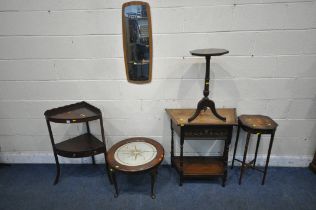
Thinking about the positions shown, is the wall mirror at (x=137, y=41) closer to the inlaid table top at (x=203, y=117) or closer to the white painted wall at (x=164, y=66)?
the white painted wall at (x=164, y=66)

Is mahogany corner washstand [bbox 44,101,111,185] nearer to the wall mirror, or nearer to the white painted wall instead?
the white painted wall

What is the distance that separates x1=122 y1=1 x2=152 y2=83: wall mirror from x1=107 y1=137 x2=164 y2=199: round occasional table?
630mm

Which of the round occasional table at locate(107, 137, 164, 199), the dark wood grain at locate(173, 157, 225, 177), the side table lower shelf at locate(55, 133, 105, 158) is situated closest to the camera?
the round occasional table at locate(107, 137, 164, 199)

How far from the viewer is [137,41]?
2.05m

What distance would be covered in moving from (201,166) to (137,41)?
1401 millimetres

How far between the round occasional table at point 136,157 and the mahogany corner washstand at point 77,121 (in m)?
0.19

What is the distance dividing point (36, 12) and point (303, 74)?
256 centimetres

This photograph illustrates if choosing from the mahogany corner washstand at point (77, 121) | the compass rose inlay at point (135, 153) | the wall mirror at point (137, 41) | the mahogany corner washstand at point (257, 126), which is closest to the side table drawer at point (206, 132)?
the mahogany corner washstand at point (257, 126)

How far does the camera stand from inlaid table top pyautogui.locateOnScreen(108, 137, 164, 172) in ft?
6.14

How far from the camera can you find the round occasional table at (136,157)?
6.11 feet

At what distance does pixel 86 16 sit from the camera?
2.00 metres

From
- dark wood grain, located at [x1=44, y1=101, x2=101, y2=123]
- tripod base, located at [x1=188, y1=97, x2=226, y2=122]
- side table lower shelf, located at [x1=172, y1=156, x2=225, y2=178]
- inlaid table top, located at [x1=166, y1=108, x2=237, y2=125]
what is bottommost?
side table lower shelf, located at [x1=172, y1=156, x2=225, y2=178]

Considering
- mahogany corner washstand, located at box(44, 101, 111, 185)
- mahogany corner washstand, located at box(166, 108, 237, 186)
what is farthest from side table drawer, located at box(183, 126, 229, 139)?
mahogany corner washstand, located at box(44, 101, 111, 185)

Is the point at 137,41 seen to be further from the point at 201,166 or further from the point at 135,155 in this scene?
the point at 201,166
